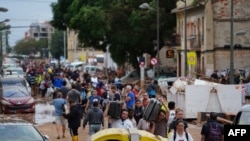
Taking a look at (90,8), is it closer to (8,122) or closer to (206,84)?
(206,84)

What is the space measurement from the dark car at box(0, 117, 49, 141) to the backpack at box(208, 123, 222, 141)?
12.1 feet

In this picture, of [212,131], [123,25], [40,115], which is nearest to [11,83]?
[40,115]

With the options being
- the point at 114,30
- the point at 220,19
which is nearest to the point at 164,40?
the point at 114,30

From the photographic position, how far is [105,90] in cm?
3462

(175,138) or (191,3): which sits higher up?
(191,3)

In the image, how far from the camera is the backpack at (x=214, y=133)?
686 inches

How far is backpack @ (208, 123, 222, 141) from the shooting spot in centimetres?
1742

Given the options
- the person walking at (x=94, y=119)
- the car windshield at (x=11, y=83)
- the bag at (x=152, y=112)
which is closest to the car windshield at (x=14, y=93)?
the car windshield at (x=11, y=83)

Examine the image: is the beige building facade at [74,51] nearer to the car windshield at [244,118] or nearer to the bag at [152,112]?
the bag at [152,112]

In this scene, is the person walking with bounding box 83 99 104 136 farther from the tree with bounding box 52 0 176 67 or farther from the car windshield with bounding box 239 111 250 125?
the tree with bounding box 52 0 176 67

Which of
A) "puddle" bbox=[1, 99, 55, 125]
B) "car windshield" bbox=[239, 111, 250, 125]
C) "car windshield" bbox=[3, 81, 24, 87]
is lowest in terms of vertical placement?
"puddle" bbox=[1, 99, 55, 125]

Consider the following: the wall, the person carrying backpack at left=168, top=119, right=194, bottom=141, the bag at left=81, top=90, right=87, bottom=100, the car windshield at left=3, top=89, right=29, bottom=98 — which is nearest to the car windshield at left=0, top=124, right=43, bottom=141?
the person carrying backpack at left=168, top=119, right=194, bottom=141

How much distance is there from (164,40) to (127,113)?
49.7m

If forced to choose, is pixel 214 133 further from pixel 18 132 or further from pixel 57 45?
pixel 57 45
